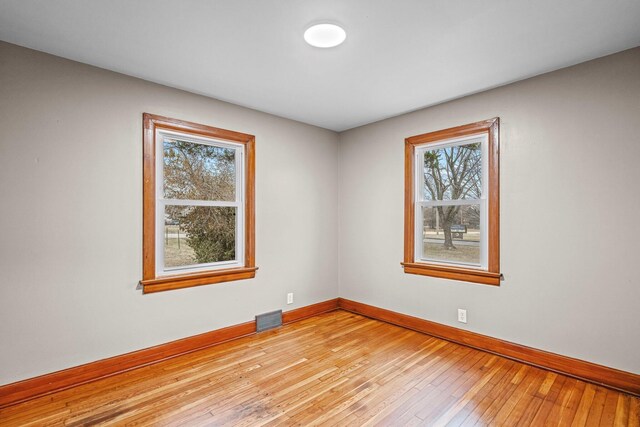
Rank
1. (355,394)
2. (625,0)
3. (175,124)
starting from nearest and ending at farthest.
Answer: (625,0) → (355,394) → (175,124)

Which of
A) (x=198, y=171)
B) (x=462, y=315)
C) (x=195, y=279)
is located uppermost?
(x=198, y=171)

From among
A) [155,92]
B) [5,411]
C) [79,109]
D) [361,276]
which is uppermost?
[155,92]

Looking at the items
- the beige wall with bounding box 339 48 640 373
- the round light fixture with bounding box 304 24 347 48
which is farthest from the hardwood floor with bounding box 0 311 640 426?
the round light fixture with bounding box 304 24 347 48

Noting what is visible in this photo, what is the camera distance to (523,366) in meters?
2.71

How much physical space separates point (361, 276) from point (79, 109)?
3412mm

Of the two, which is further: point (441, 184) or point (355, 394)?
point (441, 184)

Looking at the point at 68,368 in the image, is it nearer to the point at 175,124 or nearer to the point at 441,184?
the point at 175,124

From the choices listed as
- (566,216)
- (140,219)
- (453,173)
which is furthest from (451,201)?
(140,219)

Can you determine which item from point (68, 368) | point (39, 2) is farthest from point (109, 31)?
point (68, 368)

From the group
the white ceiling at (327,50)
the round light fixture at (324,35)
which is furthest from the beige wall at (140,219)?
the round light fixture at (324,35)

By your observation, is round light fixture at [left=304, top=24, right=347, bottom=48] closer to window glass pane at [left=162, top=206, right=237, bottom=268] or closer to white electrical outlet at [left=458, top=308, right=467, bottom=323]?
window glass pane at [left=162, top=206, right=237, bottom=268]

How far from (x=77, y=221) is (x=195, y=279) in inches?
42.6

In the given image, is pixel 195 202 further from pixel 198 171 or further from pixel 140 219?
pixel 140 219

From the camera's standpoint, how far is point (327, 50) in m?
2.32
